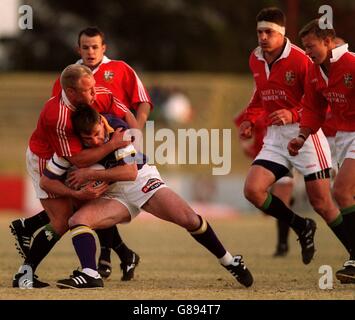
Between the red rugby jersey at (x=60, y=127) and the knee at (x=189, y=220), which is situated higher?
the red rugby jersey at (x=60, y=127)

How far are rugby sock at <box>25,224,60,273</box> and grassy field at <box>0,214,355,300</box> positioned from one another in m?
0.24

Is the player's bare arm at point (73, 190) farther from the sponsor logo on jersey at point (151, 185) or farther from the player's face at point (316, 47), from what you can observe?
the player's face at point (316, 47)

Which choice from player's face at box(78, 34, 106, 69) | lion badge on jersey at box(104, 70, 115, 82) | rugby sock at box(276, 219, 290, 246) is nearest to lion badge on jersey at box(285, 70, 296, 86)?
lion badge on jersey at box(104, 70, 115, 82)

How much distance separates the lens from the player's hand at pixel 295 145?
8805mm

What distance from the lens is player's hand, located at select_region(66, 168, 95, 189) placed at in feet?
25.8

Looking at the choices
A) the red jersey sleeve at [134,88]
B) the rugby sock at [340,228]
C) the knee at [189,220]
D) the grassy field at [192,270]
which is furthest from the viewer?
the red jersey sleeve at [134,88]

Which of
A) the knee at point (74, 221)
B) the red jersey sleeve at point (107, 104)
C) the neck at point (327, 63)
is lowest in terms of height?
the knee at point (74, 221)

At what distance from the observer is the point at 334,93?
8.51m

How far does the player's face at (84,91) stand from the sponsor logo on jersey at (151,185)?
73cm

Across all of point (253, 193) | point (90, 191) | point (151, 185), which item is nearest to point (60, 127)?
point (90, 191)

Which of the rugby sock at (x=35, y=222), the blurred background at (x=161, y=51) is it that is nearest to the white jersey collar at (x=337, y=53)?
the rugby sock at (x=35, y=222)

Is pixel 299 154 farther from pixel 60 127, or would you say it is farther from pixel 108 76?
pixel 60 127

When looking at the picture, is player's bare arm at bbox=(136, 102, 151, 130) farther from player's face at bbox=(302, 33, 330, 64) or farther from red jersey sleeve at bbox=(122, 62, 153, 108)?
player's face at bbox=(302, 33, 330, 64)
